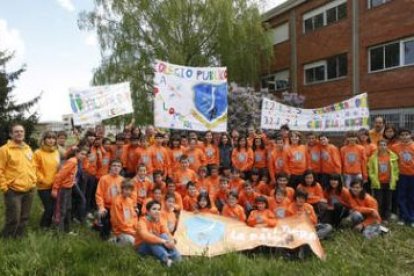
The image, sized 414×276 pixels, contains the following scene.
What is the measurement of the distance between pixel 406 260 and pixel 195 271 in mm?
3207

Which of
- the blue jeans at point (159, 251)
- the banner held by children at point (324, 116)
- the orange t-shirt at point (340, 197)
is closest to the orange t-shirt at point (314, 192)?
the orange t-shirt at point (340, 197)

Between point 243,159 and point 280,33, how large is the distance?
18.3 m

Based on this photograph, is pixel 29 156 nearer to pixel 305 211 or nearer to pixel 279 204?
pixel 279 204

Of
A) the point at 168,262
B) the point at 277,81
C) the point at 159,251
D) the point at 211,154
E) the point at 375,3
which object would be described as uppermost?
the point at 375,3

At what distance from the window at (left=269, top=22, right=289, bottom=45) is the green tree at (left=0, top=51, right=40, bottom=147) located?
1347 cm

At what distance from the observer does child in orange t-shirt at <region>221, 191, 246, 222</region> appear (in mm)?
8016

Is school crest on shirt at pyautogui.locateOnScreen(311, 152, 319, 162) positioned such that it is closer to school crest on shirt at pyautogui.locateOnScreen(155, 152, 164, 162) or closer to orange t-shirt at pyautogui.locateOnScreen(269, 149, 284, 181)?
orange t-shirt at pyautogui.locateOnScreen(269, 149, 284, 181)

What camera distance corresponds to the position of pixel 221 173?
995 centimetres

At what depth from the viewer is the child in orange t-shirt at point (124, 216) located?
23.6 feet

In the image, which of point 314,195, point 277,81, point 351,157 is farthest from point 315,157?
point 277,81

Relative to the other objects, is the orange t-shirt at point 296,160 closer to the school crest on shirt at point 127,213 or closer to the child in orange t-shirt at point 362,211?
the child in orange t-shirt at point 362,211

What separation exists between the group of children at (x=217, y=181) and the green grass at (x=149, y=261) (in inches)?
17.5

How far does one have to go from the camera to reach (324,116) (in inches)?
465

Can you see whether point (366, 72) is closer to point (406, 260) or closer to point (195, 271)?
point (406, 260)
